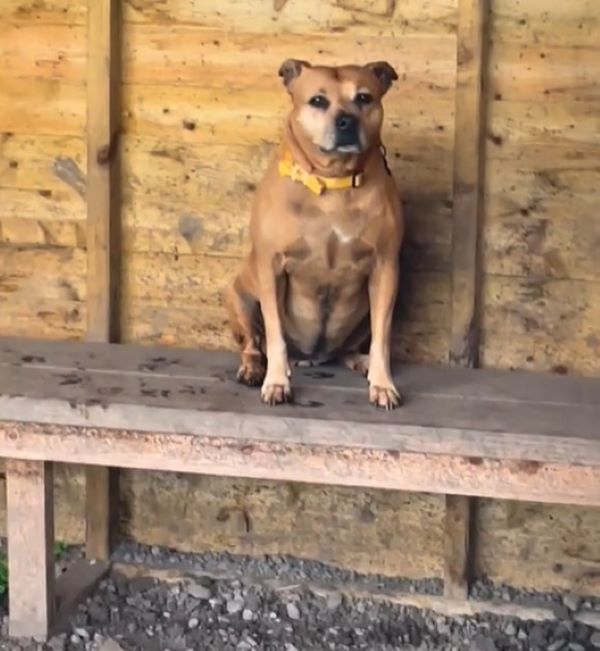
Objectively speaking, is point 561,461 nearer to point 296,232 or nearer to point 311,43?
point 296,232

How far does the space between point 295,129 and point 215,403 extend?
0.65 m

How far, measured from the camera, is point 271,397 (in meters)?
3.07

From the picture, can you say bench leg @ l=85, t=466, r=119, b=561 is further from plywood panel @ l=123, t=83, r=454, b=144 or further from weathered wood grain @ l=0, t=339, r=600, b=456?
plywood panel @ l=123, t=83, r=454, b=144

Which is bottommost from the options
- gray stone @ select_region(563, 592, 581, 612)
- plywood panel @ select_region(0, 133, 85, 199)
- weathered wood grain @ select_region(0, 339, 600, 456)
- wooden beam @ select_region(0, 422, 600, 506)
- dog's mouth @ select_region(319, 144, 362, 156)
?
gray stone @ select_region(563, 592, 581, 612)

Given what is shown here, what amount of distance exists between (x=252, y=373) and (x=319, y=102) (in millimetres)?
680

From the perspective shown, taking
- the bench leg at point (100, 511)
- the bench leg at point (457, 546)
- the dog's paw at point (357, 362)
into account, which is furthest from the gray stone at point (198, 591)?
the dog's paw at point (357, 362)

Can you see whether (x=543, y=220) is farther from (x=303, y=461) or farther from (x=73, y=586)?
(x=73, y=586)

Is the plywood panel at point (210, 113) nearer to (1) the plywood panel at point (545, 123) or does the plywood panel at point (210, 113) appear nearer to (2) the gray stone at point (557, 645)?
(1) the plywood panel at point (545, 123)

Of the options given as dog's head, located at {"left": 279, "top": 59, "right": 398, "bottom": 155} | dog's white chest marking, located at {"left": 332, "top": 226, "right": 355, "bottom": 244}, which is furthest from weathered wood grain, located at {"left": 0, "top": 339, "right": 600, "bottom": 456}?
dog's head, located at {"left": 279, "top": 59, "right": 398, "bottom": 155}

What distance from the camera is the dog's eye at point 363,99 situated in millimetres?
3033

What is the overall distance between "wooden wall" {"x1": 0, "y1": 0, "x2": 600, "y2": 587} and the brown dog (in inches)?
13.6

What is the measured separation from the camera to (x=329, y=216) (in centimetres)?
309

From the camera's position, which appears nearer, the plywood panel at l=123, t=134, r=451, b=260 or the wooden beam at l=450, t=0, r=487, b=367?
the wooden beam at l=450, t=0, r=487, b=367

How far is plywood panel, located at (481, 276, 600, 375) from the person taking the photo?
11.5 feet
